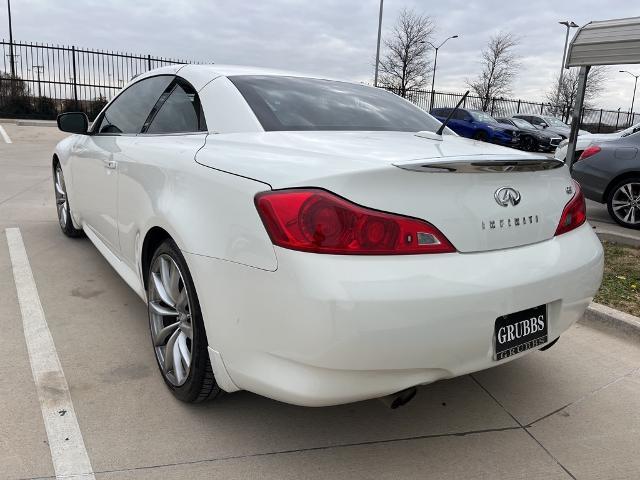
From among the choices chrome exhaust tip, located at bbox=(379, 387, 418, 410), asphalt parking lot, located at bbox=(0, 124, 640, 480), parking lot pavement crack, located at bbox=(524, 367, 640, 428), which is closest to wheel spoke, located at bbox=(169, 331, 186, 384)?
asphalt parking lot, located at bbox=(0, 124, 640, 480)

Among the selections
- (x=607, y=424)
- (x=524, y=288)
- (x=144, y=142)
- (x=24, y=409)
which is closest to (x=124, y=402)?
(x=24, y=409)

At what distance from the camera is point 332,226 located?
1.73 metres

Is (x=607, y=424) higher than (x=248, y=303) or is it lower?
lower

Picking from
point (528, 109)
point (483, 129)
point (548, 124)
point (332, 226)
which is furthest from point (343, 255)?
point (528, 109)

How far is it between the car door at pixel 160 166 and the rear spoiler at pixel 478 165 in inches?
38.3

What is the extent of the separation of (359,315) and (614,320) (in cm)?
255

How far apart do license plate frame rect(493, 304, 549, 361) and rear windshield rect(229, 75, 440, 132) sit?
3.94 ft

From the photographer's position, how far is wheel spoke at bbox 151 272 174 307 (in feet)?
8.08

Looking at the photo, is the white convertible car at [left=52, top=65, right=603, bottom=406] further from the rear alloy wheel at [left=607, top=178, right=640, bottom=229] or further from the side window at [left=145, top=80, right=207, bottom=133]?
the rear alloy wheel at [left=607, top=178, right=640, bottom=229]

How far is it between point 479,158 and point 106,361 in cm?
211

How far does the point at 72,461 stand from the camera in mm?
2041

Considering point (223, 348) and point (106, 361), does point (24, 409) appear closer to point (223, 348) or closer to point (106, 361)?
point (106, 361)

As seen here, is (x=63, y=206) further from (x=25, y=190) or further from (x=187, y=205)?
(x=187, y=205)

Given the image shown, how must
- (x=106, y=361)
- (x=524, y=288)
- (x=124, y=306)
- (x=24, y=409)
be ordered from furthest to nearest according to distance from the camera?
1. (x=124, y=306)
2. (x=106, y=361)
3. (x=24, y=409)
4. (x=524, y=288)
